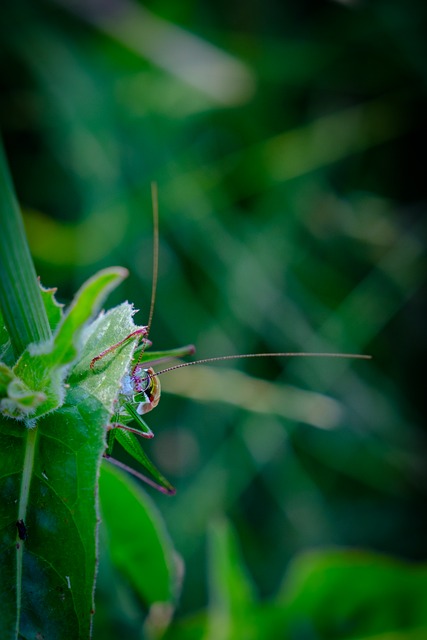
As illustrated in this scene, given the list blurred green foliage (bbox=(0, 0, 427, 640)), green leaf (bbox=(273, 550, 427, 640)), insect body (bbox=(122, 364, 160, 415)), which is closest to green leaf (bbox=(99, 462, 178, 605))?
insect body (bbox=(122, 364, 160, 415))

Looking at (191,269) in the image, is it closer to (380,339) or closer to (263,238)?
(263,238)

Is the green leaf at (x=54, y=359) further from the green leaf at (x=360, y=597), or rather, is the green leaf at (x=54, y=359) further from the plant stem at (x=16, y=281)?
the green leaf at (x=360, y=597)

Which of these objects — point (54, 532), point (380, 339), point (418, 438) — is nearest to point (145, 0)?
point (380, 339)

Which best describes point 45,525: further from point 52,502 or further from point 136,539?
point 136,539

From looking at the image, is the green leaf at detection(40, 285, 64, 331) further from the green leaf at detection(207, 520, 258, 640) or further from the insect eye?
the green leaf at detection(207, 520, 258, 640)

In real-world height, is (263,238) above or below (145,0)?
below
